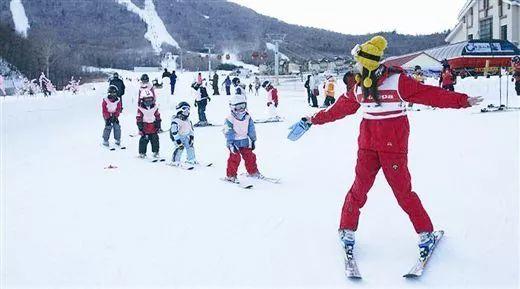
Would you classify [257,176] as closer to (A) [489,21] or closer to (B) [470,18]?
A: (A) [489,21]

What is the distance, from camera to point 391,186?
11.5ft

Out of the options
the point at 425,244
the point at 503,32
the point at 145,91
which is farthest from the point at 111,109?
the point at 503,32

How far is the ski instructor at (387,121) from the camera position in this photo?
333 cm

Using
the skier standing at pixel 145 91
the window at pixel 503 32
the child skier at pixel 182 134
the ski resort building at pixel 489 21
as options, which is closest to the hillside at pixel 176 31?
the ski resort building at pixel 489 21

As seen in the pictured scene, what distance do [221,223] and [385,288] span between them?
1774mm

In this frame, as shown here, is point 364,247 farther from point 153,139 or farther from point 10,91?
point 10,91

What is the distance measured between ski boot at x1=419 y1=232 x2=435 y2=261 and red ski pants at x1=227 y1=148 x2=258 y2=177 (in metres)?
3.11

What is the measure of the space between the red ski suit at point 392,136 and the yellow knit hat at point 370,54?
0.33 ft

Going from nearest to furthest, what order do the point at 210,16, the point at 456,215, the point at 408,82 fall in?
the point at 408,82
the point at 456,215
the point at 210,16

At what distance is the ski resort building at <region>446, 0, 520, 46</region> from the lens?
107 ft

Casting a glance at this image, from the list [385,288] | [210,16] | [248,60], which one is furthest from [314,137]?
[210,16]

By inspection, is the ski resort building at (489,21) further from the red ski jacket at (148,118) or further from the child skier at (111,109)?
the red ski jacket at (148,118)

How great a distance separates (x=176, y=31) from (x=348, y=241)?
14550 cm

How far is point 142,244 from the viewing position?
13.1 ft
